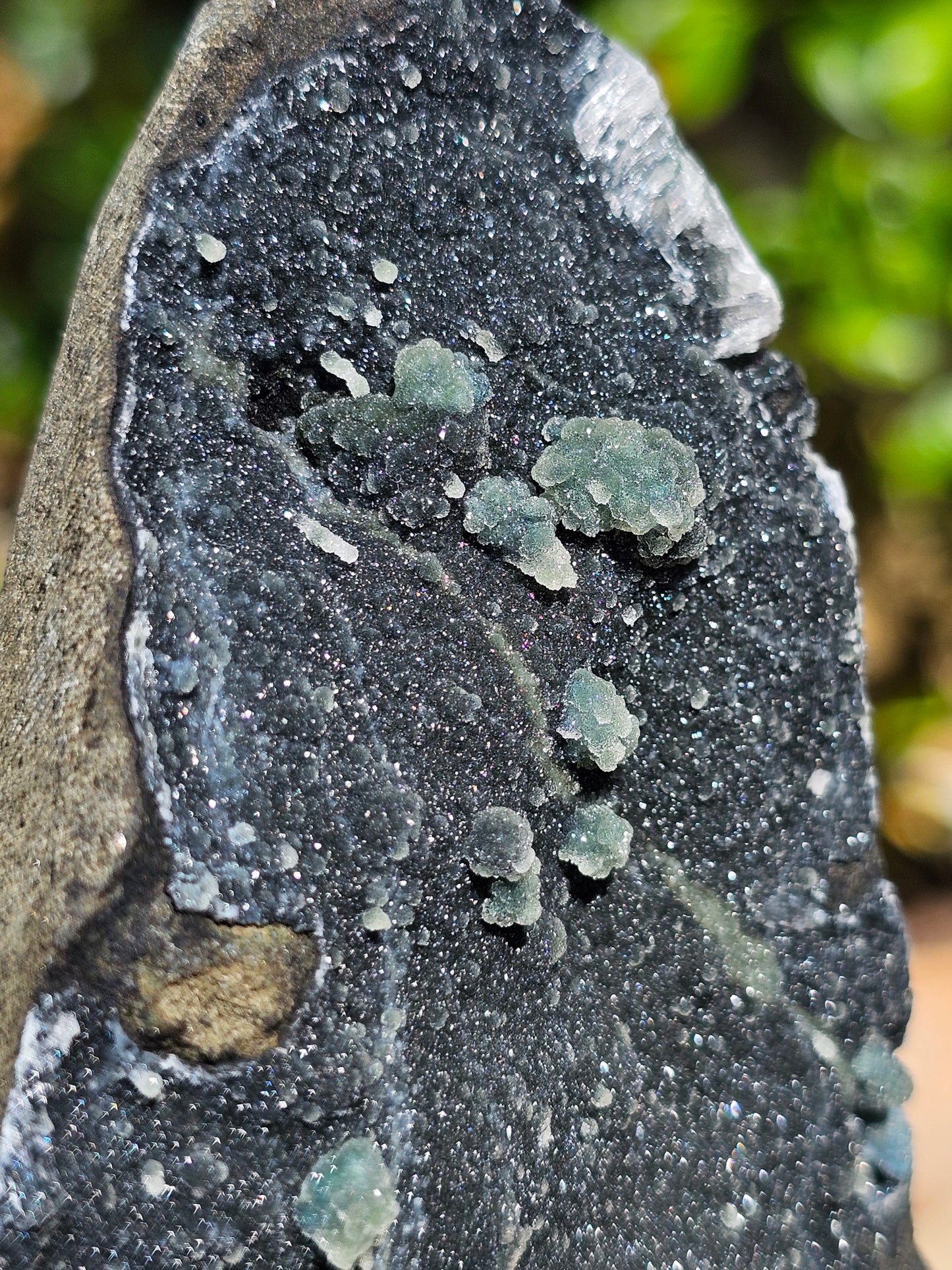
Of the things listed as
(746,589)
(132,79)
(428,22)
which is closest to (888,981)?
(746,589)

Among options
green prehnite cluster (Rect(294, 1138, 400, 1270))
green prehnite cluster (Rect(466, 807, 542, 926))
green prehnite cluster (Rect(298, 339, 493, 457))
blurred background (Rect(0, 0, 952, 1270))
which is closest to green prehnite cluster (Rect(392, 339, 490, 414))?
green prehnite cluster (Rect(298, 339, 493, 457))

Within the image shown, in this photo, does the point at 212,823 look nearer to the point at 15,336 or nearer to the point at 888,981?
the point at 888,981

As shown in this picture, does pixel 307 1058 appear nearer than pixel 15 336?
Yes

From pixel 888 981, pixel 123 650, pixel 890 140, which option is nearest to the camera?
pixel 123 650

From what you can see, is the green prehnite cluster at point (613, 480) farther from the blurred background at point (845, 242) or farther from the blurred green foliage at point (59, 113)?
the blurred green foliage at point (59, 113)

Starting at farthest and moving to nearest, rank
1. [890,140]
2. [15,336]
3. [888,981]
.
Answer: [15,336]
[890,140]
[888,981]

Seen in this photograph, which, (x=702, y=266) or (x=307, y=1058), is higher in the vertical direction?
(x=702, y=266)
